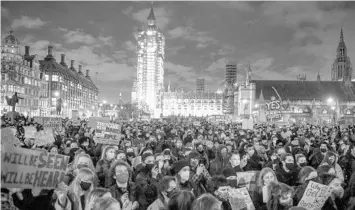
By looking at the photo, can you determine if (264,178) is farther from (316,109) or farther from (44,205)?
(316,109)

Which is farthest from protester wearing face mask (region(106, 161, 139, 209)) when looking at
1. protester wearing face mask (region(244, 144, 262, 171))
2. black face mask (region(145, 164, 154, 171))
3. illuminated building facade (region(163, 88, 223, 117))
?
illuminated building facade (region(163, 88, 223, 117))

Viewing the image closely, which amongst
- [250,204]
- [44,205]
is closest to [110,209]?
[44,205]

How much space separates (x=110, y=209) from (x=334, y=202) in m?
3.50

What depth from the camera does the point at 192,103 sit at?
17025cm

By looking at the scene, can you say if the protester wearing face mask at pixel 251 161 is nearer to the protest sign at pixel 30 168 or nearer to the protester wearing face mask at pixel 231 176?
the protester wearing face mask at pixel 231 176

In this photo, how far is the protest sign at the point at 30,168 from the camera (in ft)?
14.3

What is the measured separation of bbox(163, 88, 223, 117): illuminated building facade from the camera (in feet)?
550

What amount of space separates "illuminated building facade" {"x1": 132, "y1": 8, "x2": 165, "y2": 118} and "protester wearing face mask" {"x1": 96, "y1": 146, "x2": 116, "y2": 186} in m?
129

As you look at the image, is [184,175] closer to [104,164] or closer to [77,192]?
[77,192]

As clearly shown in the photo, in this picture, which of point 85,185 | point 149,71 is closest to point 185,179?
point 85,185

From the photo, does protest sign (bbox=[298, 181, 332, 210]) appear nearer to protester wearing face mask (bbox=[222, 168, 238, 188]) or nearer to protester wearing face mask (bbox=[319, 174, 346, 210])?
protester wearing face mask (bbox=[319, 174, 346, 210])

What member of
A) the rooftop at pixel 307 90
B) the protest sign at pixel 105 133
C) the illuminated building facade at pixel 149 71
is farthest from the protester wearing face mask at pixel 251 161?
the illuminated building facade at pixel 149 71

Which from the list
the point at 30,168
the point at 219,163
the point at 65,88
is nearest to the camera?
the point at 30,168

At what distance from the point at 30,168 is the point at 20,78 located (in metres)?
72.1
